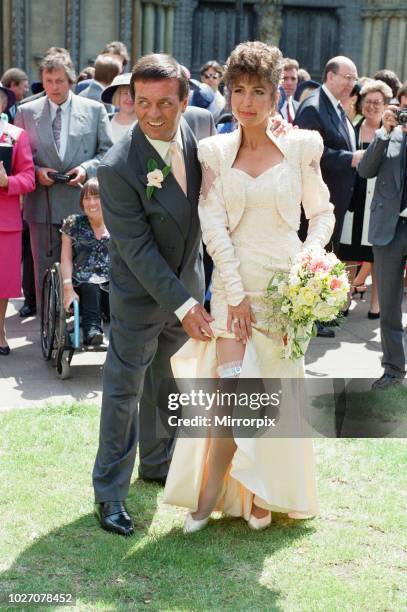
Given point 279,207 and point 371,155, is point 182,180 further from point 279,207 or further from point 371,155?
point 371,155

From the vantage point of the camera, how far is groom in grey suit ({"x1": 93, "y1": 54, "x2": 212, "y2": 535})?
410cm

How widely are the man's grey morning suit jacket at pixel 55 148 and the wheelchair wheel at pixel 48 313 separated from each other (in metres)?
0.67

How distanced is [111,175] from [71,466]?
68.0 inches

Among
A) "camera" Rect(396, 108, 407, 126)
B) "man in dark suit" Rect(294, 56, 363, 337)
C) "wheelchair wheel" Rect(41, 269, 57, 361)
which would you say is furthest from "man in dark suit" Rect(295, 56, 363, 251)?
"wheelchair wheel" Rect(41, 269, 57, 361)

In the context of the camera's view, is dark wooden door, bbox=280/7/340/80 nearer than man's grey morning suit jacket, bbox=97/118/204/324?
No

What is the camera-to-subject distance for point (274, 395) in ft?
14.0

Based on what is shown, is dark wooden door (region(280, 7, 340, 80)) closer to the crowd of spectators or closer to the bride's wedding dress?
the crowd of spectators

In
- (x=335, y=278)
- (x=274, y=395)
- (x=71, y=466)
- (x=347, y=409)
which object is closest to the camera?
(x=335, y=278)

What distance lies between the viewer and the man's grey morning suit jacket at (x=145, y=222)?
4.14 m

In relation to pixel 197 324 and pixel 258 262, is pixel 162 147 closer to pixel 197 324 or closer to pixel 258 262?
pixel 258 262

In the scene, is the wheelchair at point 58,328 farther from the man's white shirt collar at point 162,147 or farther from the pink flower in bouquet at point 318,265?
the pink flower in bouquet at point 318,265

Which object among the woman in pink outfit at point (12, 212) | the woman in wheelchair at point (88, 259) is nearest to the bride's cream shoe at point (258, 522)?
the woman in wheelchair at point (88, 259)

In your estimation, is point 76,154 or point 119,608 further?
point 76,154

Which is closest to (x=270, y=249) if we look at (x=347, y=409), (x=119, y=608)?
(x=119, y=608)
